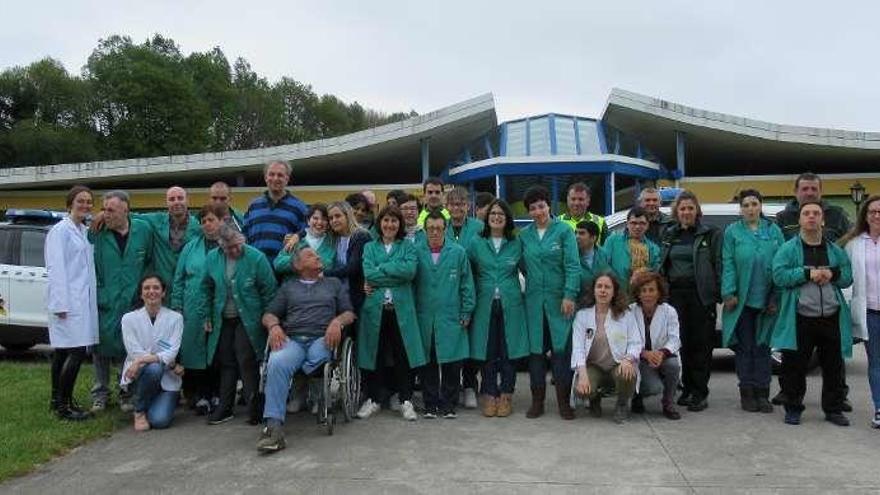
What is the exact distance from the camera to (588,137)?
82.5 ft

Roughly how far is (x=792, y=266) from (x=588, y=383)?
5.93 feet

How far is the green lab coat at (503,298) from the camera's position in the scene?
19.8 feet

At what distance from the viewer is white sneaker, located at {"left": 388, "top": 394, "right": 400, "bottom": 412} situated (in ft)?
20.5

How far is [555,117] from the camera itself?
1051 inches

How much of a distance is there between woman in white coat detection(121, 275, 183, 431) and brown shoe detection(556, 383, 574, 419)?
122 inches

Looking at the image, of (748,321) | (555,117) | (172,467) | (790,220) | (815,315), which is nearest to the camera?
(172,467)

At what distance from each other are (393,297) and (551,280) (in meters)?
1.31

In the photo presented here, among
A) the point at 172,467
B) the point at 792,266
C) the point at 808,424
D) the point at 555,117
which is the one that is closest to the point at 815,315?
the point at 792,266

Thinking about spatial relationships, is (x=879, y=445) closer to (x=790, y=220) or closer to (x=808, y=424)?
(x=808, y=424)

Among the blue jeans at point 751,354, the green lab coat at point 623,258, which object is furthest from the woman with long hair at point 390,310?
the blue jeans at point 751,354

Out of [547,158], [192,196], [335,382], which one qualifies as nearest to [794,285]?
[335,382]

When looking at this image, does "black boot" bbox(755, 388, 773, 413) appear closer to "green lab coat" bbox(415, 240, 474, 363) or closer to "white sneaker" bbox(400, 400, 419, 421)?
"green lab coat" bbox(415, 240, 474, 363)

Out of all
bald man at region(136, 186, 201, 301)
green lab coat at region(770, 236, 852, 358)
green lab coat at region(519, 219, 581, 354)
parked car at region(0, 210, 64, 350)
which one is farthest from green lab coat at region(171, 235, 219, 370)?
green lab coat at region(770, 236, 852, 358)

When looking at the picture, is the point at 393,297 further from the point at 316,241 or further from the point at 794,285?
the point at 794,285
